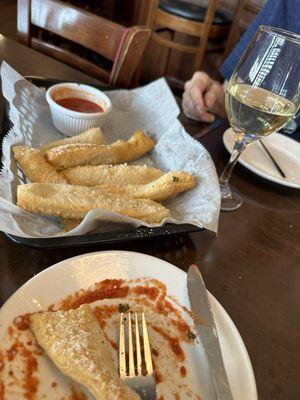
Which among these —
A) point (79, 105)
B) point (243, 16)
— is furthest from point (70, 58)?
point (243, 16)

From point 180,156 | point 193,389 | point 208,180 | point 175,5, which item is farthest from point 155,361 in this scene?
point 175,5

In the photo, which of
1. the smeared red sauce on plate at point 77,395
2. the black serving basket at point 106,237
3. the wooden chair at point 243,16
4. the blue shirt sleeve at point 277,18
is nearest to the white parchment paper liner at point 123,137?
the black serving basket at point 106,237

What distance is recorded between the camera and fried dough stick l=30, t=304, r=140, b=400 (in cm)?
40

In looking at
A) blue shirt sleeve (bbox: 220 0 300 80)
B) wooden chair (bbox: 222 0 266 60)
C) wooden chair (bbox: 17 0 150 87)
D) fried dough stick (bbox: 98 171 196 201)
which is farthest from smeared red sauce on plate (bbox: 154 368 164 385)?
wooden chair (bbox: 222 0 266 60)

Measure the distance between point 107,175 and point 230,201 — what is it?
266 mm

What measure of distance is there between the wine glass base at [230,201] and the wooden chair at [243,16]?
226 centimetres

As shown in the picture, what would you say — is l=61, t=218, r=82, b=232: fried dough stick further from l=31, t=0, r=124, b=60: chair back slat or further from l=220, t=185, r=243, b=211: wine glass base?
l=31, t=0, r=124, b=60: chair back slat

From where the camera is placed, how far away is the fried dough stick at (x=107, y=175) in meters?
0.77

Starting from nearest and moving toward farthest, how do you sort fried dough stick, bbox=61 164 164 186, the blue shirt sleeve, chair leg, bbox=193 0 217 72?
1. fried dough stick, bbox=61 164 164 186
2. the blue shirt sleeve
3. chair leg, bbox=193 0 217 72

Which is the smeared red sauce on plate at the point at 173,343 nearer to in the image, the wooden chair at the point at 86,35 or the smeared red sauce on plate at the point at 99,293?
the smeared red sauce on plate at the point at 99,293

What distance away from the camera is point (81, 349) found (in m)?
0.43

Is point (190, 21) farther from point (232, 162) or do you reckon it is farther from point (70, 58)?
point (232, 162)

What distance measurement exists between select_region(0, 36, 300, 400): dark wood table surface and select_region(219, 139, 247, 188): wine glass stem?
0.04 m

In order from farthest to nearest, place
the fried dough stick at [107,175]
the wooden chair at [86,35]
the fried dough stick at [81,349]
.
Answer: the wooden chair at [86,35], the fried dough stick at [107,175], the fried dough stick at [81,349]
